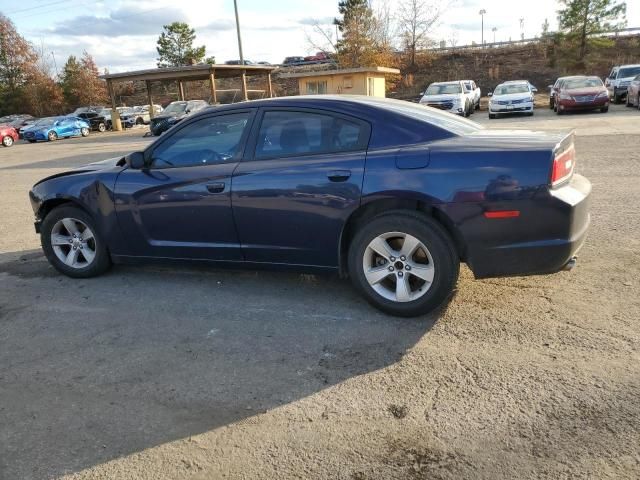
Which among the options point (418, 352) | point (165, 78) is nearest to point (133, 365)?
point (418, 352)

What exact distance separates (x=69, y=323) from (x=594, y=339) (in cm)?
385

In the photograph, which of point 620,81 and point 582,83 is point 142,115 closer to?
point 582,83

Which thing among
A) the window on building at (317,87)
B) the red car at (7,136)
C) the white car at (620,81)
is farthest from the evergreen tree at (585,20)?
the red car at (7,136)

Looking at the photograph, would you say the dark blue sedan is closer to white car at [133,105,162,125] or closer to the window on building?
the window on building

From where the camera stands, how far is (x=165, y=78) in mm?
32531

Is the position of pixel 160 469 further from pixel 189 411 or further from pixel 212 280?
pixel 212 280

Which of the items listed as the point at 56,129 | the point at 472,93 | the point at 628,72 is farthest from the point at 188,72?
the point at 628,72

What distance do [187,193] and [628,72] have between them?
1114 inches

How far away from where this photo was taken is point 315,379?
3.36 m

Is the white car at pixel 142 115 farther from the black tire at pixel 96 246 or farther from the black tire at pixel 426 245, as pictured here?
the black tire at pixel 426 245

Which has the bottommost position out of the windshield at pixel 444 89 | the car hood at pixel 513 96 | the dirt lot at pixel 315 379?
the dirt lot at pixel 315 379

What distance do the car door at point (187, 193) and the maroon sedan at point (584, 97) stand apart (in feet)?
67.4

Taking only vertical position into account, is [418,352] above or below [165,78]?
below

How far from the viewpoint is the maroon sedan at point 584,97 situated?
21438mm
